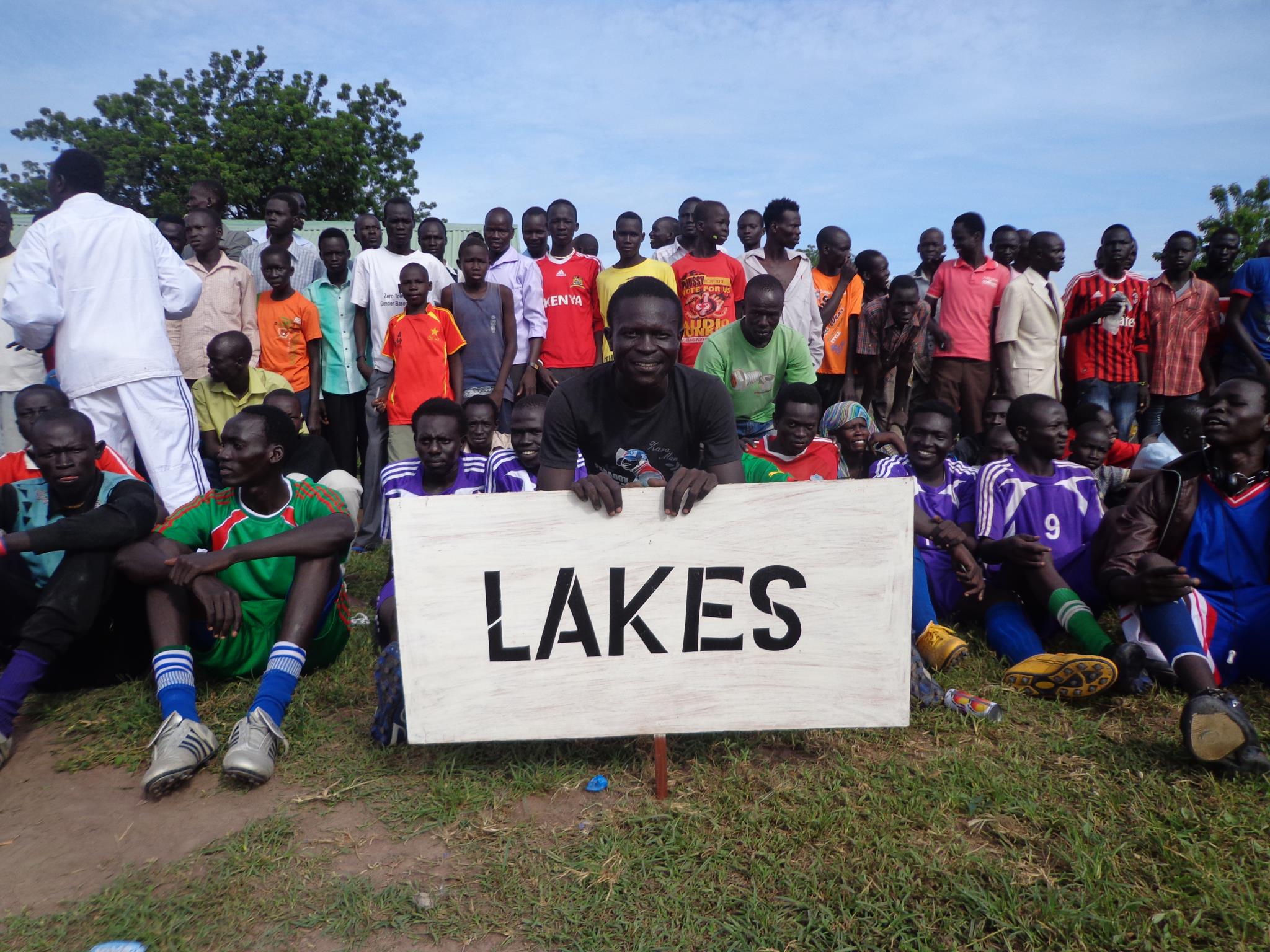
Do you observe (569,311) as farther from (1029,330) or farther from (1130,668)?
(1130,668)

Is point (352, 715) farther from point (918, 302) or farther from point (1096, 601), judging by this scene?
point (918, 302)

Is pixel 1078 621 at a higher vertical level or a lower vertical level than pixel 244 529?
lower

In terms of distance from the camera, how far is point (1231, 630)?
3.40m

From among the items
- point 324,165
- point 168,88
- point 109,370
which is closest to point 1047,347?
point 109,370

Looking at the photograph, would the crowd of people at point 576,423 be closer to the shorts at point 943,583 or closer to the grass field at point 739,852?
the shorts at point 943,583

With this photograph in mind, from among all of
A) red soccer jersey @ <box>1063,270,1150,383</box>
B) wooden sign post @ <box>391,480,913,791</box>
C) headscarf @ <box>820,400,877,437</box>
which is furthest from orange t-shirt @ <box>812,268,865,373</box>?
wooden sign post @ <box>391,480,913,791</box>

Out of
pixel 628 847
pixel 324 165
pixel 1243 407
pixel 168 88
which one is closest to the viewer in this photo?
pixel 628 847

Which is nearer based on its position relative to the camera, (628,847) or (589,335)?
(628,847)

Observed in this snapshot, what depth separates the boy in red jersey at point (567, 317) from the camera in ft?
21.4

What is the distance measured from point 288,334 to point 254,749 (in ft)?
13.3

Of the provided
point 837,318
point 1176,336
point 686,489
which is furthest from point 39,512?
point 1176,336

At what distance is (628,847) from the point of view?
2467 millimetres

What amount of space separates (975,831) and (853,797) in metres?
0.37

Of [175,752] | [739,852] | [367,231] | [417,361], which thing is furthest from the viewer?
[367,231]
